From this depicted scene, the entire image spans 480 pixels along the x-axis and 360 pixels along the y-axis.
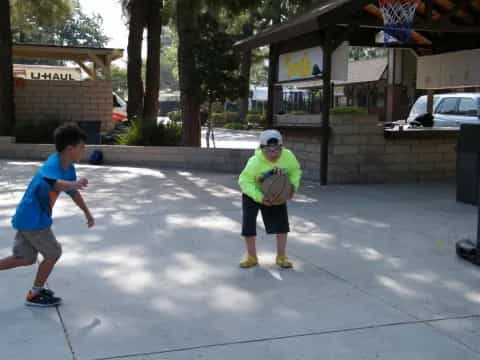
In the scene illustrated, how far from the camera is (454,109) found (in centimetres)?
1758

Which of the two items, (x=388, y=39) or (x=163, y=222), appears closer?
(x=163, y=222)

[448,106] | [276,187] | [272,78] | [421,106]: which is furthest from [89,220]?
[421,106]

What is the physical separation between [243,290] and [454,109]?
45.8ft

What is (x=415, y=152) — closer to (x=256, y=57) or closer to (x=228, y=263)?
(x=228, y=263)

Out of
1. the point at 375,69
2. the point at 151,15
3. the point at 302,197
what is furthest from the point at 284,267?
the point at 375,69

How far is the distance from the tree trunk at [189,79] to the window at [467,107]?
23.1 ft

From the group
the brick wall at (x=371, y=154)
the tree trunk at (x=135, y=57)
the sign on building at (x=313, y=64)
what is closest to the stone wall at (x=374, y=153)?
the brick wall at (x=371, y=154)

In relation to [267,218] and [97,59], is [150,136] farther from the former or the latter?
[267,218]

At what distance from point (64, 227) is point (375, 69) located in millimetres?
34768

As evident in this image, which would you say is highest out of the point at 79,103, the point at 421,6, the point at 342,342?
the point at 421,6

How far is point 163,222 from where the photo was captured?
26.2 ft

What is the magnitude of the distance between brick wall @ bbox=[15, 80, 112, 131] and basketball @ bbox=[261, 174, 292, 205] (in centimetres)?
1672

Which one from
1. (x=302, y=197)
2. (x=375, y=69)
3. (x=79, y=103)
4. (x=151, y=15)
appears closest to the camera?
(x=302, y=197)

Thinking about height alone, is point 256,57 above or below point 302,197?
above
